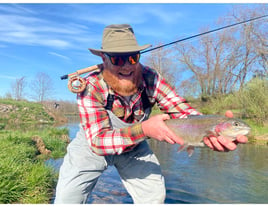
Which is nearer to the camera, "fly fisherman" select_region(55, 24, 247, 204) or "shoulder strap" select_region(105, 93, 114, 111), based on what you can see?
"fly fisherman" select_region(55, 24, 247, 204)

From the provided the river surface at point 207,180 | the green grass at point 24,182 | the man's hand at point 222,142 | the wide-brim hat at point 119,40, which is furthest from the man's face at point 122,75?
the river surface at point 207,180

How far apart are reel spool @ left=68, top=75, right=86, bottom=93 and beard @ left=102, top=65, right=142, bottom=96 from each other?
28cm

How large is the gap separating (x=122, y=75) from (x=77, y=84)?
53cm

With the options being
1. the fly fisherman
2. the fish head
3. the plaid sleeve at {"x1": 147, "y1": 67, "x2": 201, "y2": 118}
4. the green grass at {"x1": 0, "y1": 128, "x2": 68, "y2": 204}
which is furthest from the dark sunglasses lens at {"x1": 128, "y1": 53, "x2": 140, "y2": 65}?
the green grass at {"x1": 0, "y1": 128, "x2": 68, "y2": 204}

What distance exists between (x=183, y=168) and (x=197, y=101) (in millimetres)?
19682

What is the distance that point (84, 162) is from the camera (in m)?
3.33

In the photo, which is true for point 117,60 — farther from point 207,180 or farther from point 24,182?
point 207,180

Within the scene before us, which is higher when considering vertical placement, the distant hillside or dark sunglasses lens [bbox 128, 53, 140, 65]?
dark sunglasses lens [bbox 128, 53, 140, 65]

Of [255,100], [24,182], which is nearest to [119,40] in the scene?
[24,182]

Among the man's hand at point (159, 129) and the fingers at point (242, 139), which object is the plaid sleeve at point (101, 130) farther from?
the fingers at point (242, 139)

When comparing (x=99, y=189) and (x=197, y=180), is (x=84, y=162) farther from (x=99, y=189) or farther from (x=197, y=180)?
(x=197, y=180)

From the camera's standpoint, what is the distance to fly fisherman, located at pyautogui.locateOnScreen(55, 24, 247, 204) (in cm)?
283

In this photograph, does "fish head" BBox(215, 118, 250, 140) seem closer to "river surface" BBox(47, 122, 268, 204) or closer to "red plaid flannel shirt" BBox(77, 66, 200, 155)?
"red plaid flannel shirt" BBox(77, 66, 200, 155)

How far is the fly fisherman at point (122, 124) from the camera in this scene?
2826 mm
